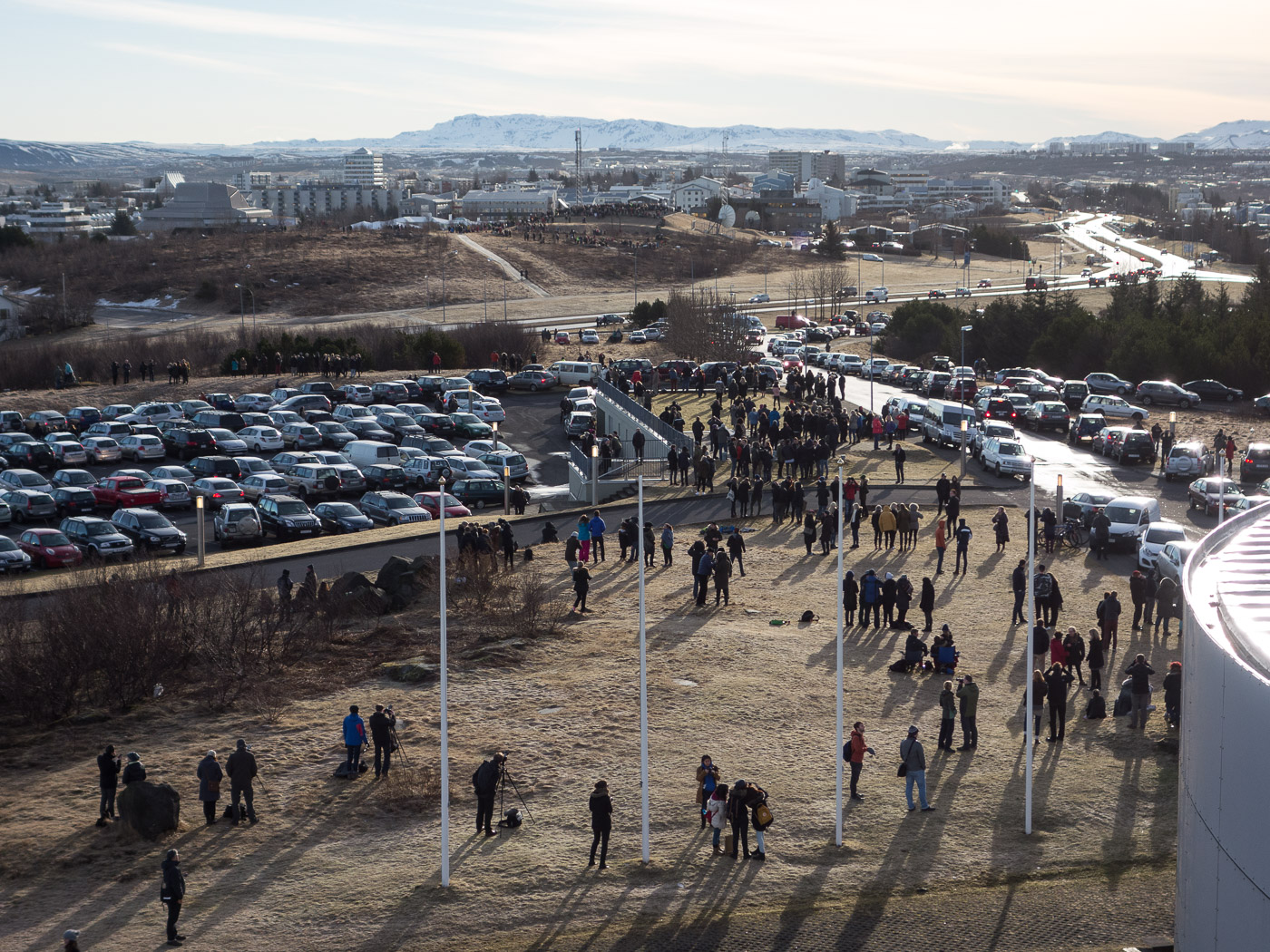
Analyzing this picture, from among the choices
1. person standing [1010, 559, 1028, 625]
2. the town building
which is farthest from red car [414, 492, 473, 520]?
the town building

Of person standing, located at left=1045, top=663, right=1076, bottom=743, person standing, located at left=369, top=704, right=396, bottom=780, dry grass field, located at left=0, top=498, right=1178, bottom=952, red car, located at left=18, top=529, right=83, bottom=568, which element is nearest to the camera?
dry grass field, located at left=0, top=498, right=1178, bottom=952

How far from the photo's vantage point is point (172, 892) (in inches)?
590

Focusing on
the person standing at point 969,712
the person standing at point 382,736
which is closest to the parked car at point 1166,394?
the person standing at point 969,712

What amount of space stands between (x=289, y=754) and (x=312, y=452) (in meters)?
26.0

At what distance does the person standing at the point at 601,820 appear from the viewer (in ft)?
55.0

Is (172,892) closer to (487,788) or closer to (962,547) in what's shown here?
(487,788)

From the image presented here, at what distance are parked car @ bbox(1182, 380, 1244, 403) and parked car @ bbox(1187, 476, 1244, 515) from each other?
69.1ft

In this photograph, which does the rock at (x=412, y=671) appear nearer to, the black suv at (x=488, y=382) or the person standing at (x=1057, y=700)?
the person standing at (x=1057, y=700)

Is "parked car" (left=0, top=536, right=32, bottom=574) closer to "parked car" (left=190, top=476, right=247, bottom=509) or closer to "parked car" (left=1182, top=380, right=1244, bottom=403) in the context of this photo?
"parked car" (left=190, top=476, right=247, bottom=509)

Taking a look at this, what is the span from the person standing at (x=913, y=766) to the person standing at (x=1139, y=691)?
14.8 feet

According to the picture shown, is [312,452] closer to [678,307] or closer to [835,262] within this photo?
[678,307]

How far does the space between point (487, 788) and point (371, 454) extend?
28.6 m

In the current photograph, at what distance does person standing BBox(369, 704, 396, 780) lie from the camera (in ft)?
63.7

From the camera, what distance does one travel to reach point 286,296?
108562 mm
